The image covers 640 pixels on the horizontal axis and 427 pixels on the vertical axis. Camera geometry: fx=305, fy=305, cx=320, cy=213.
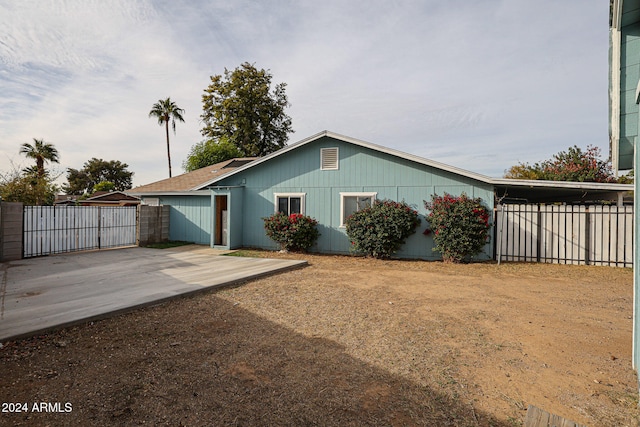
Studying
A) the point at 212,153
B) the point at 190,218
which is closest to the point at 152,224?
the point at 190,218

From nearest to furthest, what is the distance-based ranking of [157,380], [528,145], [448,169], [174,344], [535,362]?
[157,380]
[535,362]
[174,344]
[448,169]
[528,145]

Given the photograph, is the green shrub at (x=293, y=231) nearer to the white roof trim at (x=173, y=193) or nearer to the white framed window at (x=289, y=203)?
the white framed window at (x=289, y=203)

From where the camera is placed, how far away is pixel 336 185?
12.4m

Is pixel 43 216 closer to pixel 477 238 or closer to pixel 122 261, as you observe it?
pixel 122 261

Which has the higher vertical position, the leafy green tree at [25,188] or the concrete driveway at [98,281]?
the leafy green tree at [25,188]

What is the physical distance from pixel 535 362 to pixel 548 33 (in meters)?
10.1

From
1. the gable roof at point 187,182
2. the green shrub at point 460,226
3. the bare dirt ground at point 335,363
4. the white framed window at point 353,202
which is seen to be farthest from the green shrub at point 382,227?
the gable roof at point 187,182

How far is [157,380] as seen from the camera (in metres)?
3.03

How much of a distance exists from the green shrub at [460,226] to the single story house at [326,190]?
1.93ft

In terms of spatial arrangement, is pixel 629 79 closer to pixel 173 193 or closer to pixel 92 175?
pixel 173 193

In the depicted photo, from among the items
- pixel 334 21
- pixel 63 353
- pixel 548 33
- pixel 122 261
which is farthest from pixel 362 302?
pixel 548 33

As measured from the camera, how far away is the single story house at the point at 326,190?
35.9 ft

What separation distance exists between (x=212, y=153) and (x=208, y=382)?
90.0 feet

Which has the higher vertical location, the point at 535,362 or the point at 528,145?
the point at 528,145
